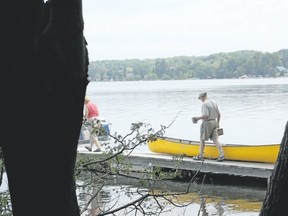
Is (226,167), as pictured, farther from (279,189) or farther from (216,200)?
(279,189)

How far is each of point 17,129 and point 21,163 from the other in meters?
0.12

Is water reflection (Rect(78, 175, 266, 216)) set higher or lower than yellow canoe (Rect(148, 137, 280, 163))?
lower

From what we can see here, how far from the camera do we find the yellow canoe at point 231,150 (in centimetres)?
1412

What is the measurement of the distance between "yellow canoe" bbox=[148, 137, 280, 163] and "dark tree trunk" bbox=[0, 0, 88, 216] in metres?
11.3

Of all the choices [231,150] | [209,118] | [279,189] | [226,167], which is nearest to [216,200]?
[226,167]

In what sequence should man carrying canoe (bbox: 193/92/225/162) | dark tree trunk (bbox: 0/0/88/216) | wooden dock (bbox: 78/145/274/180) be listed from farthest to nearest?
man carrying canoe (bbox: 193/92/225/162)
wooden dock (bbox: 78/145/274/180)
dark tree trunk (bbox: 0/0/88/216)

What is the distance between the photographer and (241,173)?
14.0 m

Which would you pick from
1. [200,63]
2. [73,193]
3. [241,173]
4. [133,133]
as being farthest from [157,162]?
[200,63]

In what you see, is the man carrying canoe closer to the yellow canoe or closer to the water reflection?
the yellow canoe

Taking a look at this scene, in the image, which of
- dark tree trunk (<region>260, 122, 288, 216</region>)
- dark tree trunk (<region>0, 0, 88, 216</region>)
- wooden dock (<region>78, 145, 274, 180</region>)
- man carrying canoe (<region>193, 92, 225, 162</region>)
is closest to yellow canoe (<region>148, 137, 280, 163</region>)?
wooden dock (<region>78, 145, 274, 180</region>)

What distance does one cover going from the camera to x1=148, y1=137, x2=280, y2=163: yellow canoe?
1412 centimetres

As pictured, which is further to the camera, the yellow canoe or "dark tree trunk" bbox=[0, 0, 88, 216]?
the yellow canoe

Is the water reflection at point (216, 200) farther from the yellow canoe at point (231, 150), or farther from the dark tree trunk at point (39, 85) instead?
the dark tree trunk at point (39, 85)

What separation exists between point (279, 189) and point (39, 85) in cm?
92
